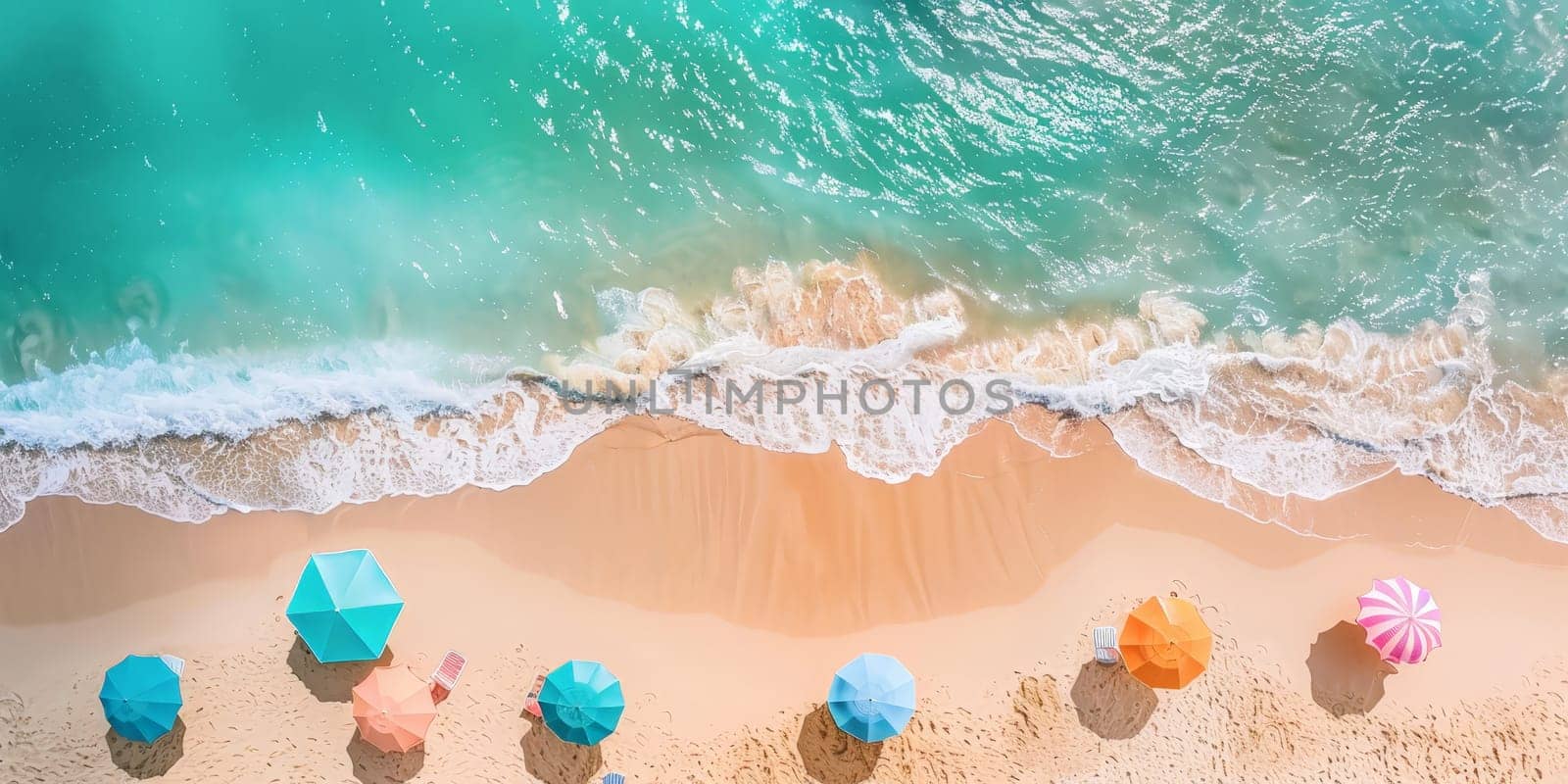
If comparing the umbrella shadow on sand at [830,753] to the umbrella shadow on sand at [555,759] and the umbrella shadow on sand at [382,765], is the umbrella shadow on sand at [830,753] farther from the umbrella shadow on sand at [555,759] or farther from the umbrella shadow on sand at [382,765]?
the umbrella shadow on sand at [382,765]

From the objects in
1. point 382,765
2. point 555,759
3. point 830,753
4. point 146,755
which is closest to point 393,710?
point 382,765

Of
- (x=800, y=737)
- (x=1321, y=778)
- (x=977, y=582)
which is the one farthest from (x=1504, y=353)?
(x=800, y=737)

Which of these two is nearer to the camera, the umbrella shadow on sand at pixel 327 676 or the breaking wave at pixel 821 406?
the umbrella shadow on sand at pixel 327 676

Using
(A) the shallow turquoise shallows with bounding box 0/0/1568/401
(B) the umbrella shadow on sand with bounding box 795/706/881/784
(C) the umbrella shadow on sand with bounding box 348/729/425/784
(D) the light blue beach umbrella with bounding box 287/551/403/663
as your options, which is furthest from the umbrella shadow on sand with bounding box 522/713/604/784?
(A) the shallow turquoise shallows with bounding box 0/0/1568/401

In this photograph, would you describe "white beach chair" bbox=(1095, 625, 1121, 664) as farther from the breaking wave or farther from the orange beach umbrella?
the breaking wave

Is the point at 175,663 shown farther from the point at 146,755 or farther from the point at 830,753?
the point at 830,753

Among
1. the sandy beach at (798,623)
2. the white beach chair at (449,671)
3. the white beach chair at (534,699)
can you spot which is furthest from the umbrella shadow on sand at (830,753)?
the white beach chair at (449,671)
